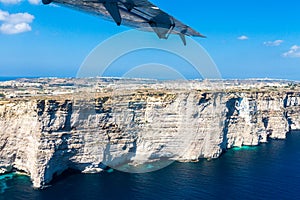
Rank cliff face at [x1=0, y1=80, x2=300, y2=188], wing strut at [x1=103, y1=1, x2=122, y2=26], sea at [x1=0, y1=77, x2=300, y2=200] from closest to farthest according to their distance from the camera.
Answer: wing strut at [x1=103, y1=1, x2=122, y2=26], sea at [x1=0, y1=77, x2=300, y2=200], cliff face at [x1=0, y1=80, x2=300, y2=188]

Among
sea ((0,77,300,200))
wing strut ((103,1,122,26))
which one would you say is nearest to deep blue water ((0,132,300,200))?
sea ((0,77,300,200))

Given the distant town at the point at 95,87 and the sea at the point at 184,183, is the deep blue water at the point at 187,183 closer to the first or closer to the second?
the sea at the point at 184,183

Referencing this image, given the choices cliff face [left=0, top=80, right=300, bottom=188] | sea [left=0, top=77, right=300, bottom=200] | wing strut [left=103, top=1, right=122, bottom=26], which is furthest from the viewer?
cliff face [left=0, top=80, right=300, bottom=188]

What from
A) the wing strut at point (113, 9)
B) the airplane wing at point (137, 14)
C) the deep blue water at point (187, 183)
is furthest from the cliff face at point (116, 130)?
the wing strut at point (113, 9)

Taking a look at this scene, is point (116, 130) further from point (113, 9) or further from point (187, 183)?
point (113, 9)

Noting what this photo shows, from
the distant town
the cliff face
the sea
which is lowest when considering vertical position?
the sea

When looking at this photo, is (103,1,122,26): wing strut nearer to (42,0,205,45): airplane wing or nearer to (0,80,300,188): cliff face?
(42,0,205,45): airplane wing

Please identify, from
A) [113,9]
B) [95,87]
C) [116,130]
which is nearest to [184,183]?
[116,130]

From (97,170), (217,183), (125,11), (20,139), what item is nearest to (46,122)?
(20,139)

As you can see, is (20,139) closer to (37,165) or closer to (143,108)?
(37,165)
